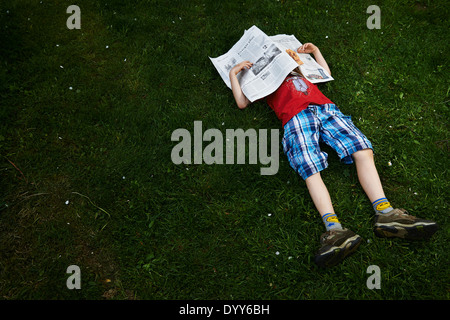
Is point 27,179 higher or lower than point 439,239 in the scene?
higher

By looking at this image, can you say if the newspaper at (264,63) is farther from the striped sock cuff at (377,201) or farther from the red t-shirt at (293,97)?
the striped sock cuff at (377,201)

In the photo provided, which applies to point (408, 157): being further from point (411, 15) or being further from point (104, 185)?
point (104, 185)

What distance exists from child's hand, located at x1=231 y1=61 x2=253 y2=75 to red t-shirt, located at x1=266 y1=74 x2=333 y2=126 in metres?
0.45

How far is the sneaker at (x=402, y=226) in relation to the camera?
231cm

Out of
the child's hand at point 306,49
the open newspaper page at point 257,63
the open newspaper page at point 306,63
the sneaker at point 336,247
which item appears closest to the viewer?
the sneaker at point 336,247

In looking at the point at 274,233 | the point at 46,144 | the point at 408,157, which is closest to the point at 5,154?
the point at 46,144

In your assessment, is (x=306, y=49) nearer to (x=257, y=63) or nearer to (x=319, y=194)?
(x=257, y=63)

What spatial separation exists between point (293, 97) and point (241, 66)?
0.73 m

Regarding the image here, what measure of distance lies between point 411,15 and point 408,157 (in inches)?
92.6

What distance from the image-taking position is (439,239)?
244 cm

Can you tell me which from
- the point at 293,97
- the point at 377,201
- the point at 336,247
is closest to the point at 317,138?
the point at 293,97

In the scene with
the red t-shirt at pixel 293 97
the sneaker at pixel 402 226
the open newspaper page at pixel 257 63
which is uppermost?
the open newspaper page at pixel 257 63

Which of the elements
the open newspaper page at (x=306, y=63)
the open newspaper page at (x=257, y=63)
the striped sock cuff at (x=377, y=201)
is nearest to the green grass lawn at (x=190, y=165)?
the striped sock cuff at (x=377, y=201)

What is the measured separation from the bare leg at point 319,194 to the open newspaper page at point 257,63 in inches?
39.8
